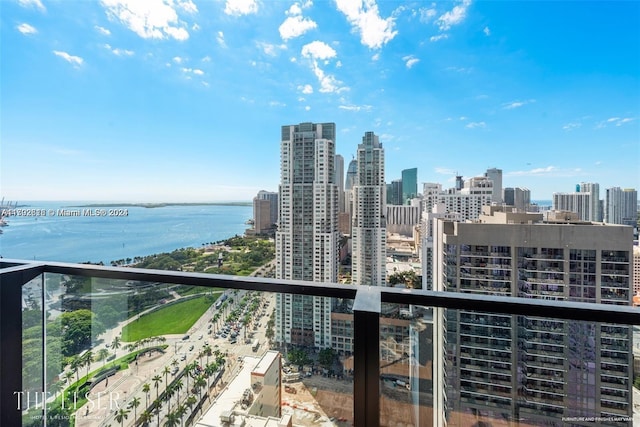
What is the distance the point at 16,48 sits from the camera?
3432 mm

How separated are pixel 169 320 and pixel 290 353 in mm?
657

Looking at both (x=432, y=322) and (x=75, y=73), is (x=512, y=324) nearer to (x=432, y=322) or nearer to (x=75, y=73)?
(x=432, y=322)

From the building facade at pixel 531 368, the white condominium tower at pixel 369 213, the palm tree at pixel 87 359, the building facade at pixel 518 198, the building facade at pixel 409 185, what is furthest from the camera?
the building facade at pixel 409 185

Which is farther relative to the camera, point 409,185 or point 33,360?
point 409,185

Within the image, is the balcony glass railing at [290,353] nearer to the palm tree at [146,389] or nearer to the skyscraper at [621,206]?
the palm tree at [146,389]

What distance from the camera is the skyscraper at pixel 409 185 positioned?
5.91 meters

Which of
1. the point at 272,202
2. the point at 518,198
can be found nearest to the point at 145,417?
the point at 272,202

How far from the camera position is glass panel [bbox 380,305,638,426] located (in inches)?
37.3

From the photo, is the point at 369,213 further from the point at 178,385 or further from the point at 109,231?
the point at 178,385

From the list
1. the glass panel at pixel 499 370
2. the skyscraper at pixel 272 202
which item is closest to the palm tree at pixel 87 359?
the glass panel at pixel 499 370

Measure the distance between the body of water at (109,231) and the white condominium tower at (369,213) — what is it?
7.42ft

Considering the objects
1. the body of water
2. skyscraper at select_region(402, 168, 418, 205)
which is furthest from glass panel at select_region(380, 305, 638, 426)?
skyscraper at select_region(402, 168, 418, 205)

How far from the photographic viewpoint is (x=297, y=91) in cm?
664

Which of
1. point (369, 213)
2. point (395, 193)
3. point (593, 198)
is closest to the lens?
point (593, 198)
